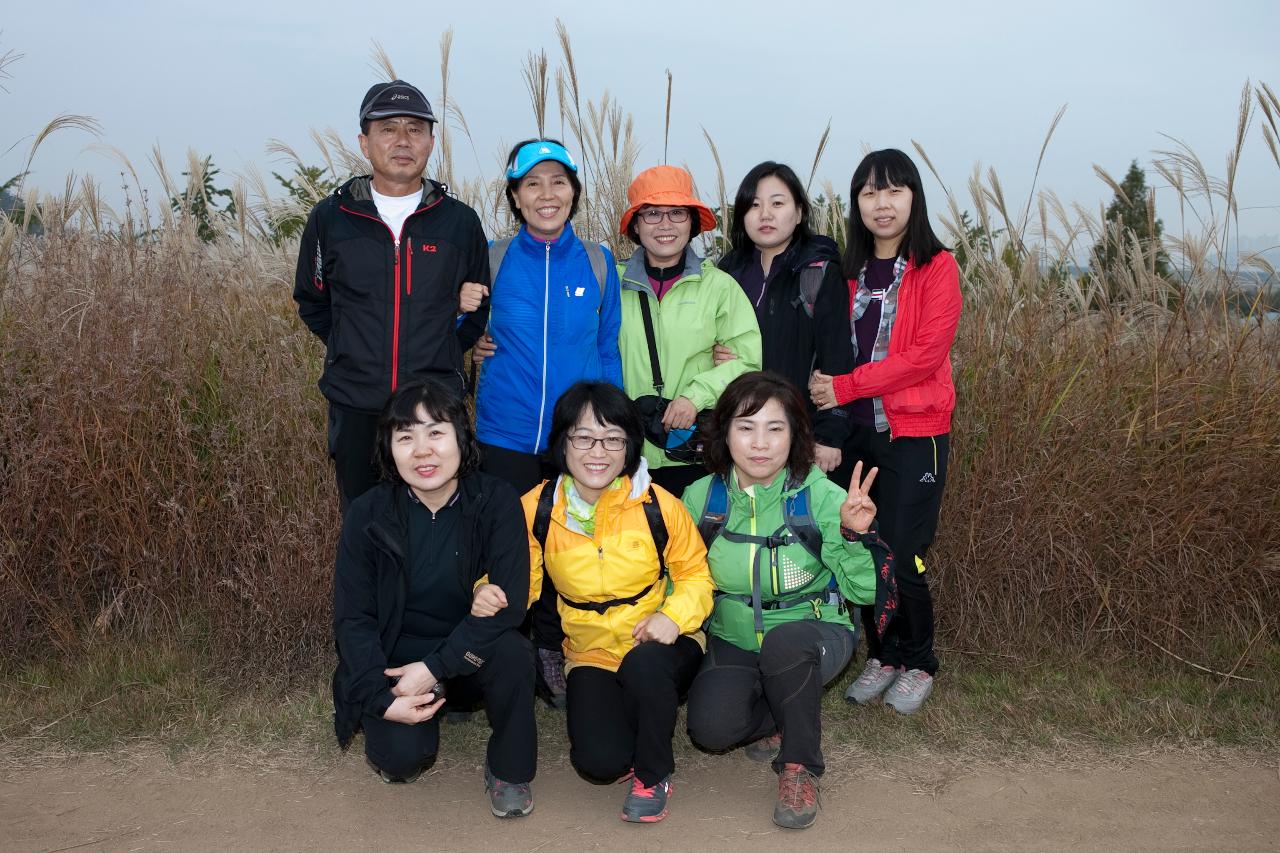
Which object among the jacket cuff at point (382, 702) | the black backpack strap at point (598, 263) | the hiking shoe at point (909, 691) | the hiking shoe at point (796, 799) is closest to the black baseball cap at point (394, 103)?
the black backpack strap at point (598, 263)

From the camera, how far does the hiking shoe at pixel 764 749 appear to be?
363 cm

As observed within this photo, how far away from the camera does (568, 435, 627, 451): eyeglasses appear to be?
3385 mm

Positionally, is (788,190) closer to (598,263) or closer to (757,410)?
(598,263)

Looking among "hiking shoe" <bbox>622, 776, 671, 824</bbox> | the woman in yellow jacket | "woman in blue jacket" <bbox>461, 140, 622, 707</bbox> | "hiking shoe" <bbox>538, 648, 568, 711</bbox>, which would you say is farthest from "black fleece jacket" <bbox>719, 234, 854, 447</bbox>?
"hiking shoe" <bbox>622, 776, 671, 824</bbox>

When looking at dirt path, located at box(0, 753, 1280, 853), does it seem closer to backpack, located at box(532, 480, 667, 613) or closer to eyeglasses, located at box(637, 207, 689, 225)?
backpack, located at box(532, 480, 667, 613)

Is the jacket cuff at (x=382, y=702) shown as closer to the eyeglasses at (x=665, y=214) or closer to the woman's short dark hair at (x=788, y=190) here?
the eyeglasses at (x=665, y=214)

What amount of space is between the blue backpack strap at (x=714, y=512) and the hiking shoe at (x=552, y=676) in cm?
82

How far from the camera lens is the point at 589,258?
3887 mm

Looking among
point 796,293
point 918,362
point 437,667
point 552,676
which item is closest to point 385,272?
point 437,667

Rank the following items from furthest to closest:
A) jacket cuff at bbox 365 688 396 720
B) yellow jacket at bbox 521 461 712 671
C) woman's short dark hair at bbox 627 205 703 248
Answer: woman's short dark hair at bbox 627 205 703 248 < yellow jacket at bbox 521 461 712 671 < jacket cuff at bbox 365 688 396 720

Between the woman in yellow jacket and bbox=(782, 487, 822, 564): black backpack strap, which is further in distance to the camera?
bbox=(782, 487, 822, 564): black backpack strap

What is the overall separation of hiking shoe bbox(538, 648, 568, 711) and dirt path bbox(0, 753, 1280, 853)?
14.7 inches

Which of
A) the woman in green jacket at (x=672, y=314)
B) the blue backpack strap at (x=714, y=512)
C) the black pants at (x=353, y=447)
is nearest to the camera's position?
the blue backpack strap at (x=714, y=512)

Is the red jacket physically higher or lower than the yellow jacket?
higher
